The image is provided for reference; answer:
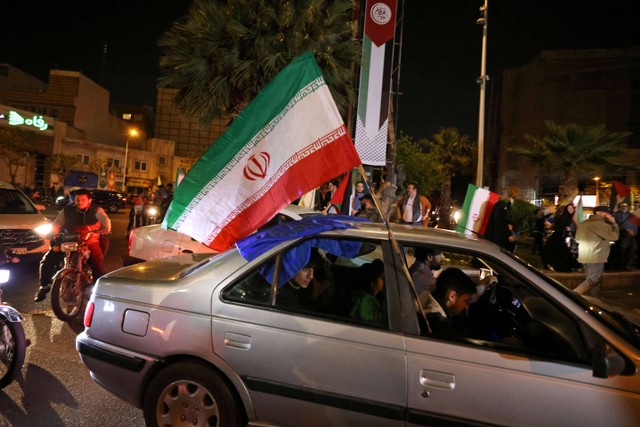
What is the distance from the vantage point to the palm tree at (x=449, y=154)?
37781 mm

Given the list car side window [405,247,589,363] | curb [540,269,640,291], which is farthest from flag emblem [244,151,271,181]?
curb [540,269,640,291]

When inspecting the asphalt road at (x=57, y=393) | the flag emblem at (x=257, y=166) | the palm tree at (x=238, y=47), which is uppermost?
the palm tree at (x=238, y=47)

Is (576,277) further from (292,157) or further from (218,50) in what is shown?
(218,50)

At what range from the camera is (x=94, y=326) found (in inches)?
125

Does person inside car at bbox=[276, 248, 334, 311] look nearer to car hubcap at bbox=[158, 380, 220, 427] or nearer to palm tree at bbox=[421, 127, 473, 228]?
car hubcap at bbox=[158, 380, 220, 427]

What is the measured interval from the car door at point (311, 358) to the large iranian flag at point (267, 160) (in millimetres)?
460

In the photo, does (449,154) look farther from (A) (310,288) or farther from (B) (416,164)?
(A) (310,288)

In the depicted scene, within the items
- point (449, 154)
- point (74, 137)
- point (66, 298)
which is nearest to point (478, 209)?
point (66, 298)

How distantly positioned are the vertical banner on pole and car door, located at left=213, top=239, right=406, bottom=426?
45.9 ft

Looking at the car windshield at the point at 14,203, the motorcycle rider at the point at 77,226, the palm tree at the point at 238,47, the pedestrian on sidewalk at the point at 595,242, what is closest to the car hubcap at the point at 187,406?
the motorcycle rider at the point at 77,226

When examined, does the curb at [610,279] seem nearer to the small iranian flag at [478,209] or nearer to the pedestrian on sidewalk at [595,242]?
the pedestrian on sidewalk at [595,242]

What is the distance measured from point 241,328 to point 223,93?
9951mm

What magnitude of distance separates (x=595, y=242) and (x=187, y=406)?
22.8 ft

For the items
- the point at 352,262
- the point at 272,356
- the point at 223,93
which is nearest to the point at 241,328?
the point at 272,356
